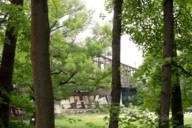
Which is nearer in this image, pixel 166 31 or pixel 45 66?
pixel 45 66

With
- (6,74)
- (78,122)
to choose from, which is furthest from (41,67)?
(78,122)

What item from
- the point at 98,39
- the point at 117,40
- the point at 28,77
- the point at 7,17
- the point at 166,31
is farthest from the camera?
the point at 98,39

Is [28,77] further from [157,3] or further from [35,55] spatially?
[35,55]

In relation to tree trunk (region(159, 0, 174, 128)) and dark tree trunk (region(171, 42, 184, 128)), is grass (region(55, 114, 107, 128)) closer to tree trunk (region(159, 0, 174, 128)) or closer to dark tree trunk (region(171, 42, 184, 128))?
dark tree trunk (region(171, 42, 184, 128))

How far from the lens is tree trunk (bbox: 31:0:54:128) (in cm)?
612

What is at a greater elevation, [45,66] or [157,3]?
[157,3]

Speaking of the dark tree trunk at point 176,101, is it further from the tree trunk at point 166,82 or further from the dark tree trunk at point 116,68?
the tree trunk at point 166,82

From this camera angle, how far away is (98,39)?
98.1 ft

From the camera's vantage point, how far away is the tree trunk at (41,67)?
6.12m

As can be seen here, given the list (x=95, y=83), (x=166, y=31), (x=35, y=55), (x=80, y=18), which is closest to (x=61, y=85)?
(x=95, y=83)

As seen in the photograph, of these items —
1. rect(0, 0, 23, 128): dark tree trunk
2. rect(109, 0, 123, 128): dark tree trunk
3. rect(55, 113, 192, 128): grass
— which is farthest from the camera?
rect(0, 0, 23, 128): dark tree trunk

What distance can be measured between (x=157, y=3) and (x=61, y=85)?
16.2 metres

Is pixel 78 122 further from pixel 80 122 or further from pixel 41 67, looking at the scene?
pixel 41 67

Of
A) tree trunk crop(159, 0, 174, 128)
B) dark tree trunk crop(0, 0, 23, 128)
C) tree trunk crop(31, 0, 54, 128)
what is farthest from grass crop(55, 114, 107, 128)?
tree trunk crop(31, 0, 54, 128)
